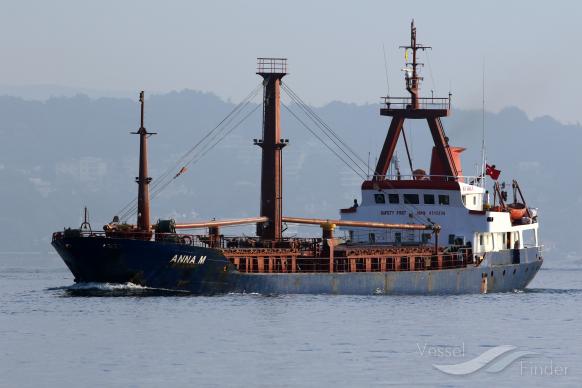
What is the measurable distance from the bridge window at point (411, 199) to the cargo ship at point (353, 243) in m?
0.07

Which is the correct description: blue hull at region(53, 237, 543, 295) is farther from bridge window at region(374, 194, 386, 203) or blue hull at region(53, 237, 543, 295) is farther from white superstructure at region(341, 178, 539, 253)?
bridge window at region(374, 194, 386, 203)

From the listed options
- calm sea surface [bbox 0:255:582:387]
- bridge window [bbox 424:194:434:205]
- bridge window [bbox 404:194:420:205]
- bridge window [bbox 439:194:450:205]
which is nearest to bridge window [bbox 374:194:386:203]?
bridge window [bbox 404:194:420:205]

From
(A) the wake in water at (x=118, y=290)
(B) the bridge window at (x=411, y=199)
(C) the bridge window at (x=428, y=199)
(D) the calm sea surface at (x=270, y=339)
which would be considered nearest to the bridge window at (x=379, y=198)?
(B) the bridge window at (x=411, y=199)

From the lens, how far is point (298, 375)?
2356 inches

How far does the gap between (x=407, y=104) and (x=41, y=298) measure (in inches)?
1264

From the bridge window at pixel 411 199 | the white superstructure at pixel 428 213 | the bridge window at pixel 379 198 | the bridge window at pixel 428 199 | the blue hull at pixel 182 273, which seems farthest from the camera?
the bridge window at pixel 379 198

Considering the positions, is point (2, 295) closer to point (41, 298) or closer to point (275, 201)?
point (41, 298)

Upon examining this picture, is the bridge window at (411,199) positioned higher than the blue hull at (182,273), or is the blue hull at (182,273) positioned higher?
the bridge window at (411,199)

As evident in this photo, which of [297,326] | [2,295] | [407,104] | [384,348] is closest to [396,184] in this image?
[407,104]

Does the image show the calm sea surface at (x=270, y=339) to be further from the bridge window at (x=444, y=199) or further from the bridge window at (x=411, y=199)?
the bridge window at (x=411, y=199)

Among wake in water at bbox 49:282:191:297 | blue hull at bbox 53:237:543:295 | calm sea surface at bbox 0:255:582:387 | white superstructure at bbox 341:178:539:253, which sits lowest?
calm sea surface at bbox 0:255:582:387

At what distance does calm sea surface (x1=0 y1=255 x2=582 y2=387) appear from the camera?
5931 centimetres

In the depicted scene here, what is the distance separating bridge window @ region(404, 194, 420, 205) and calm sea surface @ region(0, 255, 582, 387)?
1312 cm

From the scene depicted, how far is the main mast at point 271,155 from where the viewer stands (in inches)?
3780
